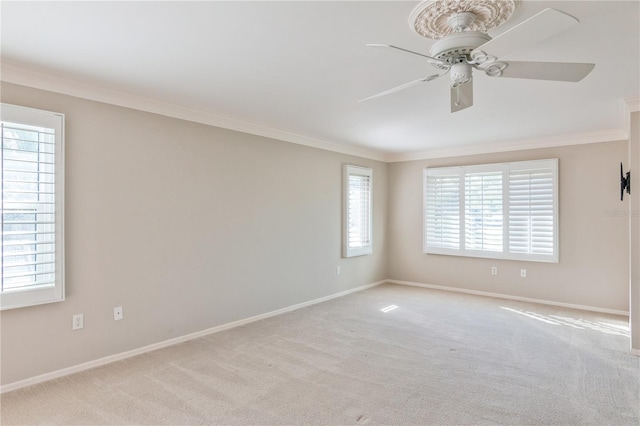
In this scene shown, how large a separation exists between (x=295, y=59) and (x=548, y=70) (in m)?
1.60

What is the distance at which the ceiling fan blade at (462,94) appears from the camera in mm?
2172

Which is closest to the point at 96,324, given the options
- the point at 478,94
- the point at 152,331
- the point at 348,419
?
the point at 152,331

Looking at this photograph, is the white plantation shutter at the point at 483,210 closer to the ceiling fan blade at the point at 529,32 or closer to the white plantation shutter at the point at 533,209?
the white plantation shutter at the point at 533,209

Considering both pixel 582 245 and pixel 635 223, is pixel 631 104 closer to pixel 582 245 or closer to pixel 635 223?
pixel 635 223

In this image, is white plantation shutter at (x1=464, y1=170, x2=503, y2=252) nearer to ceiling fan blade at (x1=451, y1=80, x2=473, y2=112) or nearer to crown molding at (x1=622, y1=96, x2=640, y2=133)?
crown molding at (x1=622, y1=96, x2=640, y2=133)

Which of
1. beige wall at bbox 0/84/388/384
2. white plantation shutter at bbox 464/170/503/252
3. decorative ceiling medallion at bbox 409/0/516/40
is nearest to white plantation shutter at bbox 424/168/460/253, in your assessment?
white plantation shutter at bbox 464/170/503/252

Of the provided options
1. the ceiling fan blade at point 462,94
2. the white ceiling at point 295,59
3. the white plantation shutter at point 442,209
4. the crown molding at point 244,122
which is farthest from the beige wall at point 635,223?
the white plantation shutter at point 442,209

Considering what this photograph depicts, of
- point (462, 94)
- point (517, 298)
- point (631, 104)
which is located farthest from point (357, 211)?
point (462, 94)

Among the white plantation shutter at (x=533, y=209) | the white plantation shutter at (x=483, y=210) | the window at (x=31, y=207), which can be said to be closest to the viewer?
the window at (x=31, y=207)

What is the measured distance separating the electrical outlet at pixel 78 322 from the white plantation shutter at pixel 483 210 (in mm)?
5358

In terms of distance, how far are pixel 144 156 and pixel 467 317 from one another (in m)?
4.20

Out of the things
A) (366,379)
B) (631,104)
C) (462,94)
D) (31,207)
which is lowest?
(366,379)

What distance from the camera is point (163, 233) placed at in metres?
3.63

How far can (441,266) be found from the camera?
6.31 metres
